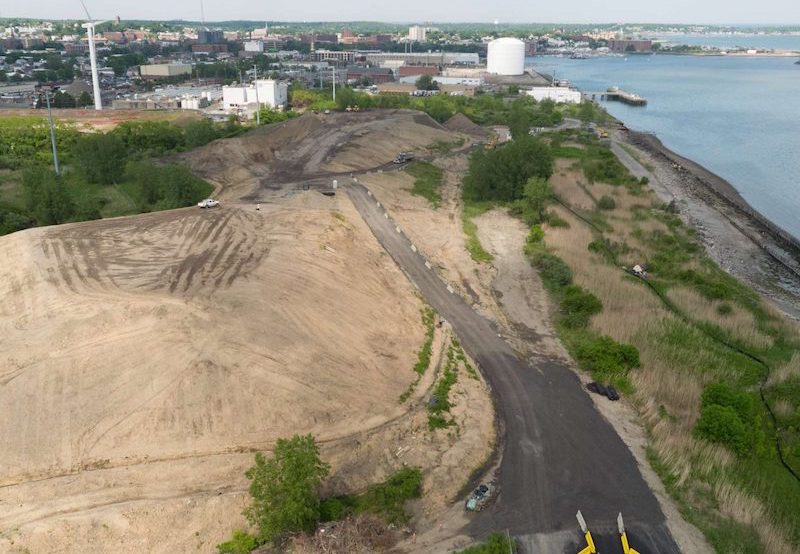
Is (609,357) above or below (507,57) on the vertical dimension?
below

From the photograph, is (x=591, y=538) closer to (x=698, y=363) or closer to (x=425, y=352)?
(x=425, y=352)

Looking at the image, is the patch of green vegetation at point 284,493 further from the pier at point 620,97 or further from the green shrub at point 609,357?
the pier at point 620,97

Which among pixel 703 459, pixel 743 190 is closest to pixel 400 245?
pixel 703 459

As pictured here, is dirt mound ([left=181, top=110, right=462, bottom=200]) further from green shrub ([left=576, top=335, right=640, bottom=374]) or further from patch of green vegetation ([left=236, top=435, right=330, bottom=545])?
patch of green vegetation ([left=236, top=435, right=330, bottom=545])

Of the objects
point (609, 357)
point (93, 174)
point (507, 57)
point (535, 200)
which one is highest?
point (507, 57)

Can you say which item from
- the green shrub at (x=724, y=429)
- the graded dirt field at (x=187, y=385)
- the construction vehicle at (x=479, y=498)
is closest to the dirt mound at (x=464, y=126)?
the graded dirt field at (x=187, y=385)

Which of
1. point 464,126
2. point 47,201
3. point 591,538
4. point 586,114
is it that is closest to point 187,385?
point 591,538

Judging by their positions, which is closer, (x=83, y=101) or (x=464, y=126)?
(x=464, y=126)
